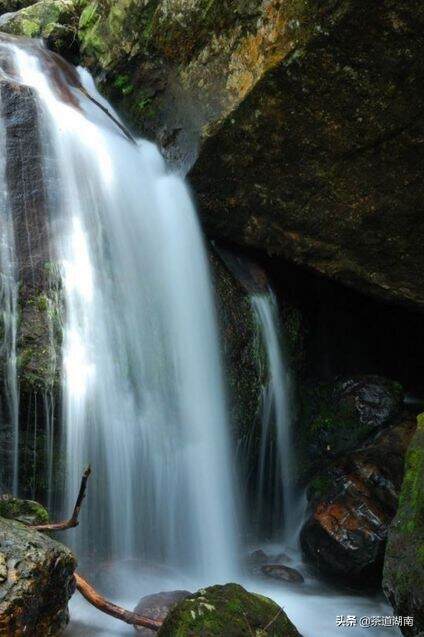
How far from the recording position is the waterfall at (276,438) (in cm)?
616

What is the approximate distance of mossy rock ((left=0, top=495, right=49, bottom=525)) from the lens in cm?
363

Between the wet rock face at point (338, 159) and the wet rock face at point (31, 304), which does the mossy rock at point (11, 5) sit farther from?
the wet rock face at point (338, 159)

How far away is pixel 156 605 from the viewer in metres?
3.90

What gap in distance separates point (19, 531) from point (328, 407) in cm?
445

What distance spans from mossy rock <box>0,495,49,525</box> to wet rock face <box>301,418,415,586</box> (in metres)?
2.54

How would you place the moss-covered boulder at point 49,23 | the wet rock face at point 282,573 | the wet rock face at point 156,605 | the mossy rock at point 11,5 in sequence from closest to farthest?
the wet rock face at point 156,605
the wet rock face at point 282,573
the moss-covered boulder at point 49,23
the mossy rock at point 11,5

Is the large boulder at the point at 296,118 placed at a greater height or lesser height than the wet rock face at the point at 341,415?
greater

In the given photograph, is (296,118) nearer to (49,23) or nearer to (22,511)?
(22,511)

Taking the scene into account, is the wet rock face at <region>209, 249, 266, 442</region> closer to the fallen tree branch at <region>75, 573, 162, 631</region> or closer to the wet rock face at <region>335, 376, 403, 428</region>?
the wet rock face at <region>335, 376, 403, 428</region>

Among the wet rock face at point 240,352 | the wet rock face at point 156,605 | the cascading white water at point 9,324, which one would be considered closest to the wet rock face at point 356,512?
the wet rock face at point 240,352

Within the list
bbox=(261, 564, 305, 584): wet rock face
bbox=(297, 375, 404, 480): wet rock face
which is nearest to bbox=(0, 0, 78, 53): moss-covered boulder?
bbox=(297, 375, 404, 480): wet rock face

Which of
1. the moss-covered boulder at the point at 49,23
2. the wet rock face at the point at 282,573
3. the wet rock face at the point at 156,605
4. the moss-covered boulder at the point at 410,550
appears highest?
the moss-covered boulder at the point at 49,23

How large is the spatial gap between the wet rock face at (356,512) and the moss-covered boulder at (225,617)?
67.8 inches

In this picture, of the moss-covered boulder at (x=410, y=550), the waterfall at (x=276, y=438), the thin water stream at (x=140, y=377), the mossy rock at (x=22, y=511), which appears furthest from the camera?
the waterfall at (x=276, y=438)
